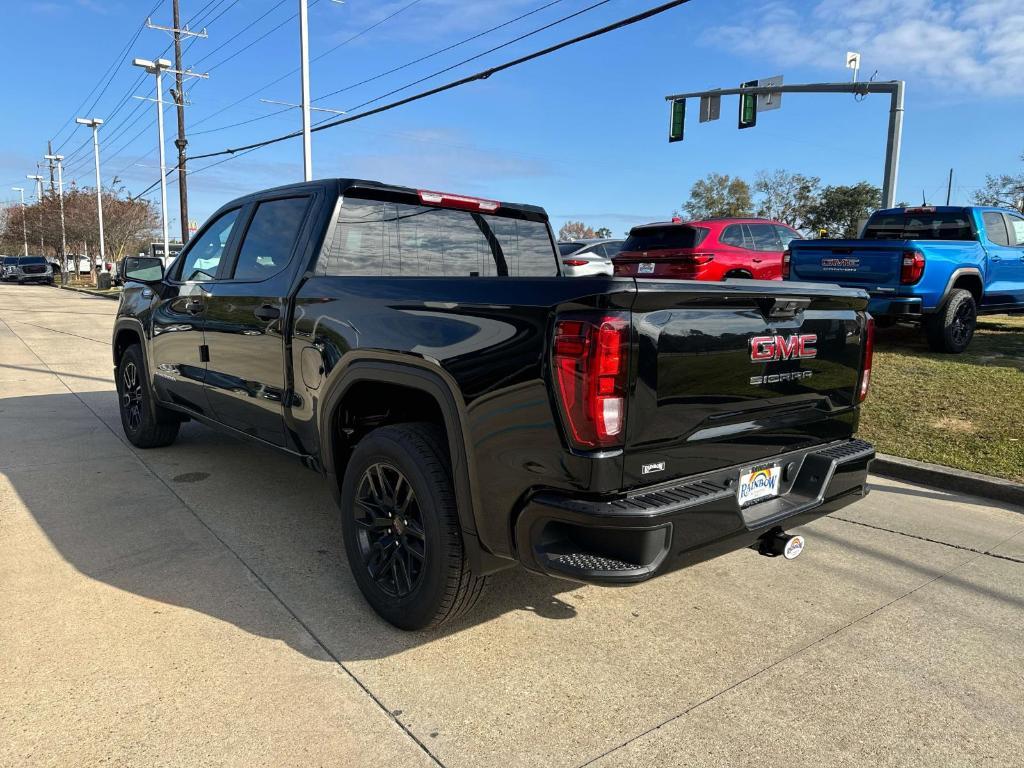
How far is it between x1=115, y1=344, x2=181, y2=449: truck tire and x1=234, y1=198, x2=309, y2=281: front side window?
6.02ft

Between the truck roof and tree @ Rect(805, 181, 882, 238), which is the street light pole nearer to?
the truck roof

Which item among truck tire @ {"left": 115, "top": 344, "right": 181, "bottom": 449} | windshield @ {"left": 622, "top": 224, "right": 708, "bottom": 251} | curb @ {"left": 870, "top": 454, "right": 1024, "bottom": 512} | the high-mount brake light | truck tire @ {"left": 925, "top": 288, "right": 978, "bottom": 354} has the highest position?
windshield @ {"left": 622, "top": 224, "right": 708, "bottom": 251}

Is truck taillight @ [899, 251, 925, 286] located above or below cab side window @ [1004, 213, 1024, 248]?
below

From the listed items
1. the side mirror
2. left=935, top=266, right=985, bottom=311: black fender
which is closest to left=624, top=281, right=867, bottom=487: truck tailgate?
the side mirror

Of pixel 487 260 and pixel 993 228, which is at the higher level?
pixel 993 228

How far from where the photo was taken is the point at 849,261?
8.99 meters

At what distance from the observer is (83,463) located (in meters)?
5.50

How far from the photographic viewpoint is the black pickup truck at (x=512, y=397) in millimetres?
2336

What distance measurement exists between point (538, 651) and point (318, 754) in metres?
0.96

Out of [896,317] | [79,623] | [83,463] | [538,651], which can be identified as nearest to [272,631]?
[79,623]

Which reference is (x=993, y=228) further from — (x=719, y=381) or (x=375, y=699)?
(x=375, y=699)

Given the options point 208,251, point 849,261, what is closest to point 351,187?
point 208,251

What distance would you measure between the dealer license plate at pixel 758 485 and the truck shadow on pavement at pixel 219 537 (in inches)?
39.8

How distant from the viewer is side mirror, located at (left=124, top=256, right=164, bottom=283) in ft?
17.3
